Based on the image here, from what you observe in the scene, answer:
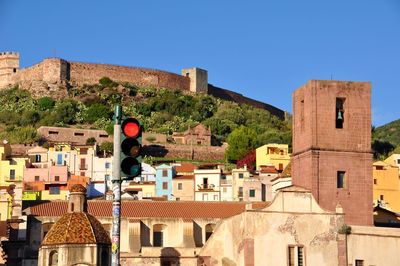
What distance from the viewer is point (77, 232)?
41625 mm

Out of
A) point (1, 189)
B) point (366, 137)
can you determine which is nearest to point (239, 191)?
point (1, 189)

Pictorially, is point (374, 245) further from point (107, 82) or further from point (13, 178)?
point (107, 82)

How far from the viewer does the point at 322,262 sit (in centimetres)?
4241

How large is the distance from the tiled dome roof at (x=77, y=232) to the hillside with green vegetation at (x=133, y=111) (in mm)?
69252

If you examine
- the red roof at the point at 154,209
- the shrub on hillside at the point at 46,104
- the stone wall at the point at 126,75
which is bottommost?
the red roof at the point at 154,209

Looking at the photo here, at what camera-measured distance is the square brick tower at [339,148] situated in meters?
43.8

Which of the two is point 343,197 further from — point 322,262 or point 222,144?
point 222,144

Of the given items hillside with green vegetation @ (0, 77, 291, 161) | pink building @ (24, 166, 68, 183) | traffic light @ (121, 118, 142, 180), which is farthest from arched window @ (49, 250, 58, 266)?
hillside with green vegetation @ (0, 77, 291, 161)

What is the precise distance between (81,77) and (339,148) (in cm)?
9170

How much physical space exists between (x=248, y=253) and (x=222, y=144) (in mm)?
74931

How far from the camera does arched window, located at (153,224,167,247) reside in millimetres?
50522

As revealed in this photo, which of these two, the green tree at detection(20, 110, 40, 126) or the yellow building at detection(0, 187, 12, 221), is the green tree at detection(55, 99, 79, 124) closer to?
the green tree at detection(20, 110, 40, 126)

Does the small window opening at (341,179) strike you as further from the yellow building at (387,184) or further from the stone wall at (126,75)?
the stone wall at (126,75)

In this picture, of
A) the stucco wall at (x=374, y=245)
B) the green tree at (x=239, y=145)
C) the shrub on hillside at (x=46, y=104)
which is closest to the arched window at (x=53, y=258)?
the stucco wall at (x=374, y=245)
